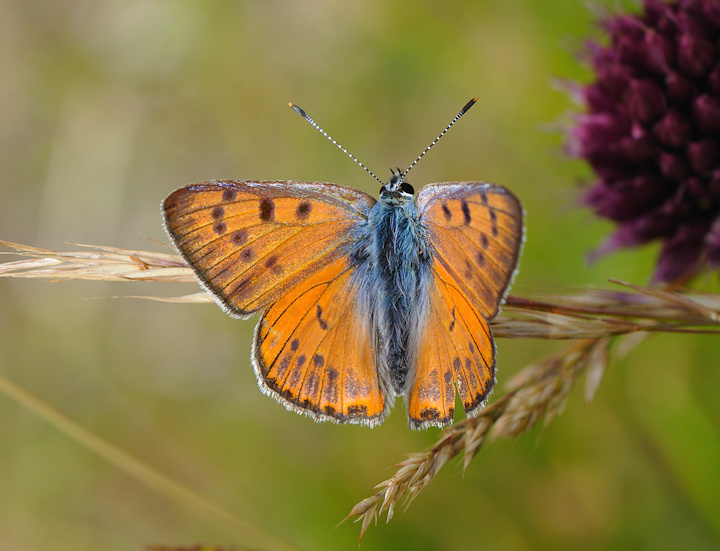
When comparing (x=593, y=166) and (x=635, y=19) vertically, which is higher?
(x=635, y=19)

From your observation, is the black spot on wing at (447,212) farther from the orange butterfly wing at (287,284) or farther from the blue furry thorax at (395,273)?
the orange butterfly wing at (287,284)

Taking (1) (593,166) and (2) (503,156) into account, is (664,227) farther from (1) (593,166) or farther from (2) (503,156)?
(2) (503,156)

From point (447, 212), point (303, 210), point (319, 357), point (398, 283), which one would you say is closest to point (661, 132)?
point (447, 212)

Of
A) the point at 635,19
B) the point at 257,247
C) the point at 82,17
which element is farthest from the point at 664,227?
the point at 82,17

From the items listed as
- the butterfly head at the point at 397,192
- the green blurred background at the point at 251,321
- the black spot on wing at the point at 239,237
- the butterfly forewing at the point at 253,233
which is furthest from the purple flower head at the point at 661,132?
the black spot on wing at the point at 239,237

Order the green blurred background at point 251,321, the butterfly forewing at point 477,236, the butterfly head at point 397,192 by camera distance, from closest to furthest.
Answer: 1. the butterfly forewing at point 477,236
2. the butterfly head at point 397,192
3. the green blurred background at point 251,321

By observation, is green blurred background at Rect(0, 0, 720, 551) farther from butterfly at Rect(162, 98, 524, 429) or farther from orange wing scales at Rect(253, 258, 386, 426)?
orange wing scales at Rect(253, 258, 386, 426)
